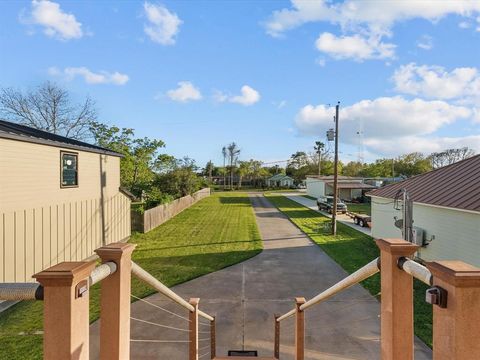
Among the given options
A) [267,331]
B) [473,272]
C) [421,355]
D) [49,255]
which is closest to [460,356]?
[473,272]

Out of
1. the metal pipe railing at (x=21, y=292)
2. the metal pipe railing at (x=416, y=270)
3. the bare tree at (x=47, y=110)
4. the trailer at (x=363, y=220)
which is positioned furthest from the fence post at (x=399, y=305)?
the bare tree at (x=47, y=110)

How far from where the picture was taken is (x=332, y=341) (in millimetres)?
6633

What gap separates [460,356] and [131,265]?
198 centimetres

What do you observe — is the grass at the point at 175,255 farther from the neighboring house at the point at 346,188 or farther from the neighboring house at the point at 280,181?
the neighboring house at the point at 280,181

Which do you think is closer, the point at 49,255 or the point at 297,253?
the point at 49,255

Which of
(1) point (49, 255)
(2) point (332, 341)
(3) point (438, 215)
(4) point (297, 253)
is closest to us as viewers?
(2) point (332, 341)

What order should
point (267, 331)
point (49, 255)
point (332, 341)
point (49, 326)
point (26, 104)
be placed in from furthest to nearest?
1. point (26, 104)
2. point (49, 255)
3. point (267, 331)
4. point (332, 341)
5. point (49, 326)

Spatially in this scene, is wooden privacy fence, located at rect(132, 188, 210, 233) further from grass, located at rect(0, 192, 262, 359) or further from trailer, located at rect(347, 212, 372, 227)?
trailer, located at rect(347, 212, 372, 227)

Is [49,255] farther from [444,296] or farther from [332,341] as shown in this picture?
[444,296]

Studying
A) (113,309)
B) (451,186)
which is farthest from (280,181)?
(113,309)

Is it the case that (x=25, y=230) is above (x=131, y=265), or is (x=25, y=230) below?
below

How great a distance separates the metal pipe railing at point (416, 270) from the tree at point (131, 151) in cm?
2786

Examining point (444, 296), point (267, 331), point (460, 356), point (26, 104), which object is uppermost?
point (26, 104)

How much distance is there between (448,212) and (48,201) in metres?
14.0
